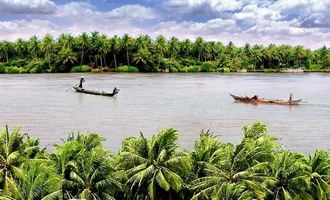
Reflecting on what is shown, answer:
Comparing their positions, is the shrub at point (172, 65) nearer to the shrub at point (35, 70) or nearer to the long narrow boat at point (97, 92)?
the shrub at point (35, 70)

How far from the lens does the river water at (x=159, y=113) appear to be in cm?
3806

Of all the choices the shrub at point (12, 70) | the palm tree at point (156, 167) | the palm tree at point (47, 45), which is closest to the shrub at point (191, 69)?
the palm tree at point (47, 45)

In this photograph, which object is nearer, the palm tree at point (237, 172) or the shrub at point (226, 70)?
the palm tree at point (237, 172)

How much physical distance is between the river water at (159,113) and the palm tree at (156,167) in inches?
485

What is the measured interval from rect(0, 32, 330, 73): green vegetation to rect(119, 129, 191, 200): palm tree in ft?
288

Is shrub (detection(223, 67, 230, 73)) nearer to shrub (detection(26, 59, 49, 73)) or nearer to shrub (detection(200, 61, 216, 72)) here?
shrub (detection(200, 61, 216, 72))

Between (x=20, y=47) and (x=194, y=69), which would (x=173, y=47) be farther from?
(x=20, y=47)

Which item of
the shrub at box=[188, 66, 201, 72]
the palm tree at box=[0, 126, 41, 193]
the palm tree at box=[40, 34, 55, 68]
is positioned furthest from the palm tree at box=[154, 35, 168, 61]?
the palm tree at box=[0, 126, 41, 193]

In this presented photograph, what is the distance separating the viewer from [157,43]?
11638cm

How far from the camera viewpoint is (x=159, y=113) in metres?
48.2

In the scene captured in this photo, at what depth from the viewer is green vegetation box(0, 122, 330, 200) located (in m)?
18.9

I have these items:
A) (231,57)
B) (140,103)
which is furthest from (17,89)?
(231,57)

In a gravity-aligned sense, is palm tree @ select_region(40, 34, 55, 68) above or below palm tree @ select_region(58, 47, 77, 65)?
above

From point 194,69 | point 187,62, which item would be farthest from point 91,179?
point 187,62
